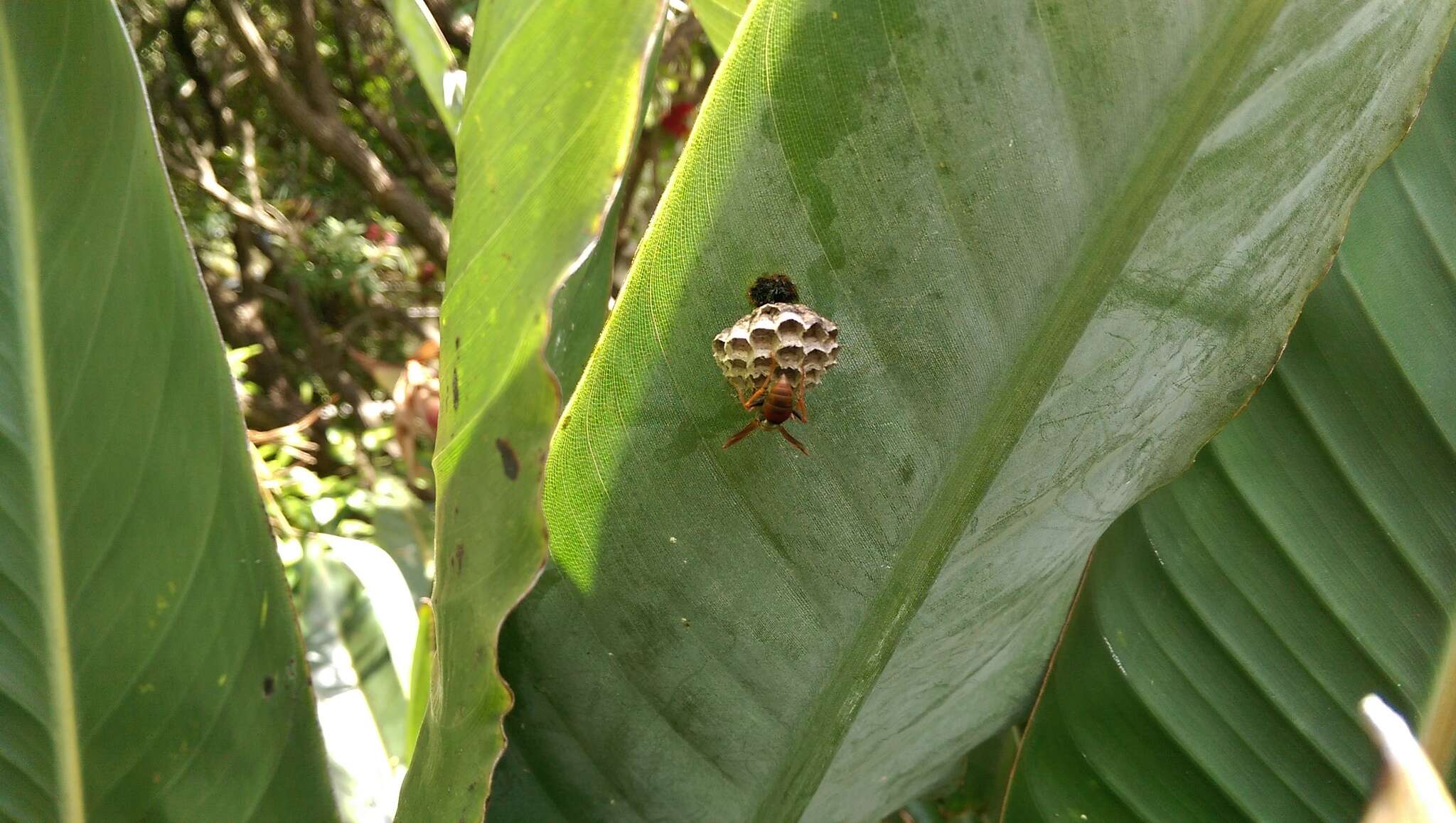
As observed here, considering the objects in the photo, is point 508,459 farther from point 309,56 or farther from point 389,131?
point 389,131

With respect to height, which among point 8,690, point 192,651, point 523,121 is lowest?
point 8,690

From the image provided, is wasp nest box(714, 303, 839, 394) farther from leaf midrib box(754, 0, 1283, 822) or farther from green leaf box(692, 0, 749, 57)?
green leaf box(692, 0, 749, 57)

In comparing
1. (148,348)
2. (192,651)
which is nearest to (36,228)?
(148,348)

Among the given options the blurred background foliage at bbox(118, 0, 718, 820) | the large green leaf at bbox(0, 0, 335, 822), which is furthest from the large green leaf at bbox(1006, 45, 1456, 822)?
the blurred background foliage at bbox(118, 0, 718, 820)

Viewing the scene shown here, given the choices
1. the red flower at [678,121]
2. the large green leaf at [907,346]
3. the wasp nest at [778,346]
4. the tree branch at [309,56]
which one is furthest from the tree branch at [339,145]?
the wasp nest at [778,346]

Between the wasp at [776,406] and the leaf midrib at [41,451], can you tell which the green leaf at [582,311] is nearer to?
the wasp at [776,406]

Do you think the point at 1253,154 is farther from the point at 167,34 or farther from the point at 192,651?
the point at 167,34
